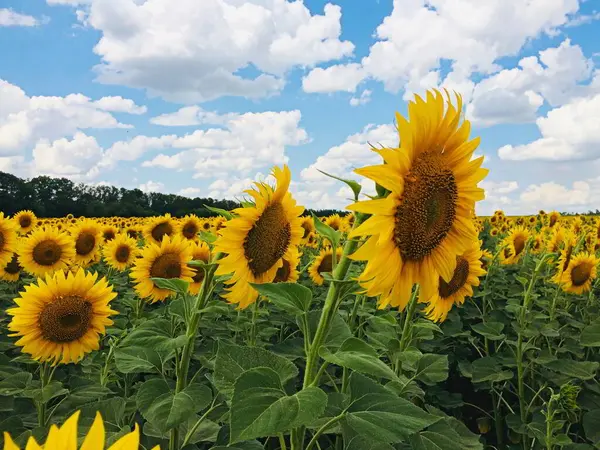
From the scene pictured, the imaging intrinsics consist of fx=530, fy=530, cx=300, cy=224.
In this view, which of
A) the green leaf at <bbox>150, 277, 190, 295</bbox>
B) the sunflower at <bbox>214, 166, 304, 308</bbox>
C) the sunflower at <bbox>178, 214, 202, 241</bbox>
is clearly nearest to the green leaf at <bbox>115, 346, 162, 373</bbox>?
the green leaf at <bbox>150, 277, 190, 295</bbox>

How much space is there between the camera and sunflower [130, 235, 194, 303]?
459 centimetres

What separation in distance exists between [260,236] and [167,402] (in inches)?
32.7

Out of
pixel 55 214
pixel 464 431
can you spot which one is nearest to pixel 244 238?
pixel 464 431

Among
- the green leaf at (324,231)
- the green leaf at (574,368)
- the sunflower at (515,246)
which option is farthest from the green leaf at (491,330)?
the sunflower at (515,246)

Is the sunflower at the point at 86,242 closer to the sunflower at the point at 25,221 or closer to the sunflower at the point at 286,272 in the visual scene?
the sunflower at the point at 25,221

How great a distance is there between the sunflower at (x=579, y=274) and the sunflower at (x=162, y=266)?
4147mm

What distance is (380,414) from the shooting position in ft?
5.31

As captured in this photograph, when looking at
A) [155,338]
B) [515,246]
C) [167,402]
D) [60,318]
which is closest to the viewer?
[167,402]

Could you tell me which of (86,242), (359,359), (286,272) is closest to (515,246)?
(286,272)

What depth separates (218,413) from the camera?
255 cm

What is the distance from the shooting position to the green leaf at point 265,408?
147cm

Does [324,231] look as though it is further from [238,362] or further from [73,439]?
[73,439]

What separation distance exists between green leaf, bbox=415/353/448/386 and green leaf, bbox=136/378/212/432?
4.87ft

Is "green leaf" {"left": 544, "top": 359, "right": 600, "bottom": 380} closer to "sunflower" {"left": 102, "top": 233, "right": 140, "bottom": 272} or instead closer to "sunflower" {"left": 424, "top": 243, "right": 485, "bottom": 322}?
"sunflower" {"left": 424, "top": 243, "right": 485, "bottom": 322}
